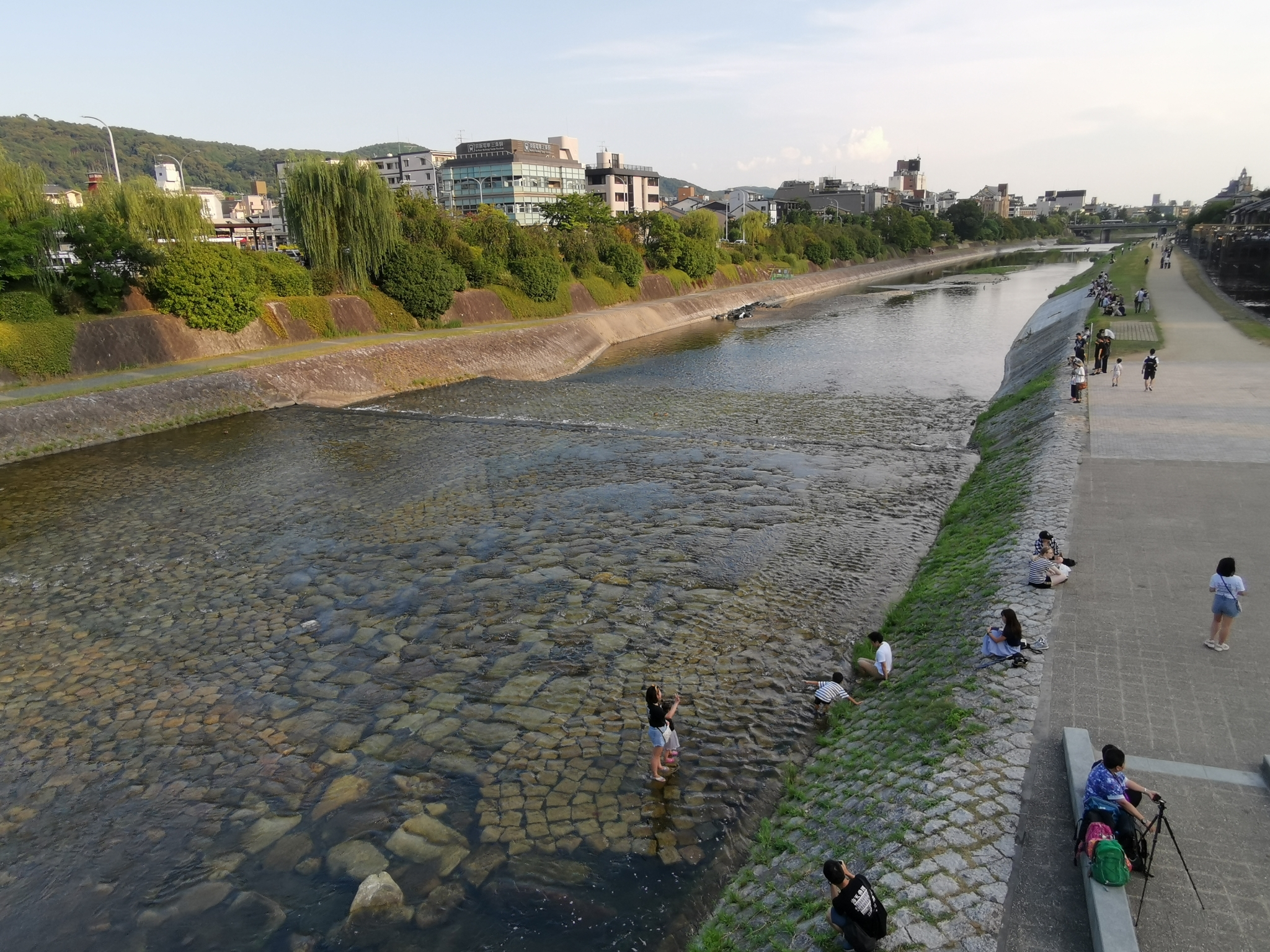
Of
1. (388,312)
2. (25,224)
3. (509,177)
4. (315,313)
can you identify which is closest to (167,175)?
(509,177)

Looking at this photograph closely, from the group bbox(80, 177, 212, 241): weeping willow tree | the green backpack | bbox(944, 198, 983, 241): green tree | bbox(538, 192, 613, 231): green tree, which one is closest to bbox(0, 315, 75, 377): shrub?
bbox(80, 177, 212, 241): weeping willow tree

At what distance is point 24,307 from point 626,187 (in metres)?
103

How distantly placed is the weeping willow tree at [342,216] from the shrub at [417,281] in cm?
90

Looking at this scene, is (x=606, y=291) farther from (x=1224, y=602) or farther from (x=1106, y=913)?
(x=1106, y=913)

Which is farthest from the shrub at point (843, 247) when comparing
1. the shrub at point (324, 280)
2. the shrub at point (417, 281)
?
the shrub at point (324, 280)

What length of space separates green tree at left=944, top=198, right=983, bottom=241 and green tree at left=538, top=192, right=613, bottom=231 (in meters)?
104

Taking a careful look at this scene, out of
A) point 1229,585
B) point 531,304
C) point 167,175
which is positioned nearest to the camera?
point 1229,585

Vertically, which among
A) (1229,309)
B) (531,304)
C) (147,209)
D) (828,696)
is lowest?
(828,696)

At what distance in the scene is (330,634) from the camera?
13312mm

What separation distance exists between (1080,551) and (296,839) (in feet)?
40.8

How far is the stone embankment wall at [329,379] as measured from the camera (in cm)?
2600

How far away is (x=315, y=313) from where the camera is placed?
41.5 m

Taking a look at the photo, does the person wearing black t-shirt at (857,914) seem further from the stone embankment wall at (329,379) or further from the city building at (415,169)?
the city building at (415,169)

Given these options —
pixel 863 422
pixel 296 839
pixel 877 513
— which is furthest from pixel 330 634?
pixel 863 422
